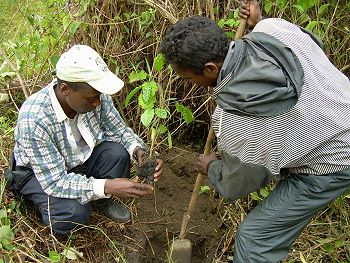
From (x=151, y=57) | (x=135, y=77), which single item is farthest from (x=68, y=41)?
(x=135, y=77)

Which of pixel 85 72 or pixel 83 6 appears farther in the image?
pixel 83 6

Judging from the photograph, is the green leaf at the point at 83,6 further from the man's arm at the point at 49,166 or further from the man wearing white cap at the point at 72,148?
the man's arm at the point at 49,166

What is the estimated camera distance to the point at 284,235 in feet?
7.65

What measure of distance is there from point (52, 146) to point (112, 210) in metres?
0.62

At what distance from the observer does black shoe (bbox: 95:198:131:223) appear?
290 centimetres

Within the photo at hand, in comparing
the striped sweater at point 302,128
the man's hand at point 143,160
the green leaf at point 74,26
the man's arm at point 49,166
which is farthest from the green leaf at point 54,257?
the green leaf at point 74,26

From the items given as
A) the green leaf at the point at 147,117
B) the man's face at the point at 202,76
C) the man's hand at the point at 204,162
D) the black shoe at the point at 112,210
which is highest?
the man's face at the point at 202,76

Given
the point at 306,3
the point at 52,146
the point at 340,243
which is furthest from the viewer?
the point at 340,243

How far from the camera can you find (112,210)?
2.91 metres

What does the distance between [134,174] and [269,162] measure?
4.33ft

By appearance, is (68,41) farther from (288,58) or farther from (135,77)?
(288,58)

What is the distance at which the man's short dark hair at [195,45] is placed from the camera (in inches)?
76.4

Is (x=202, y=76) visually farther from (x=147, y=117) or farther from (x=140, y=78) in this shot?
(x=140, y=78)

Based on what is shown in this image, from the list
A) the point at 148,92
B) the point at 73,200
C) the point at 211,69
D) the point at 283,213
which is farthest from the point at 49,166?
the point at 283,213
